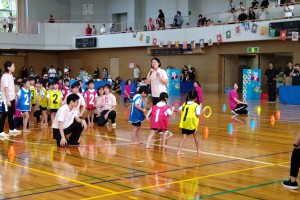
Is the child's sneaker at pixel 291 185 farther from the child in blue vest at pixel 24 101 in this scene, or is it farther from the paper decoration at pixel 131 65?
the paper decoration at pixel 131 65

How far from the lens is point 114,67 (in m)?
38.3

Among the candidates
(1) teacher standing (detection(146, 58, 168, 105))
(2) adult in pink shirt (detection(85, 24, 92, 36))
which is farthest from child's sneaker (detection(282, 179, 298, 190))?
(2) adult in pink shirt (detection(85, 24, 92, 36))

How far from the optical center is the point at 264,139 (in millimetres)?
10469

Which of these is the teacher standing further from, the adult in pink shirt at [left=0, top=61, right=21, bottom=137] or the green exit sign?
the green exit sign

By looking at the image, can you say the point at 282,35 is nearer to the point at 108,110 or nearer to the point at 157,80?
the point at 108,110

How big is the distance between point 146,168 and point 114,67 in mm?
31406

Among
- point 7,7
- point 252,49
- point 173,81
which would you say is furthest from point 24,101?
point 7,7

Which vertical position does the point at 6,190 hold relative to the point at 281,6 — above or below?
below

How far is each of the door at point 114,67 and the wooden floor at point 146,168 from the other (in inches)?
1048

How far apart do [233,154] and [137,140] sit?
2449mm

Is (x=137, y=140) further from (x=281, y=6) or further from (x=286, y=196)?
(x=281, y=6)

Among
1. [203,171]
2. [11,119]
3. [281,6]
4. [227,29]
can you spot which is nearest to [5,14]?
[227,29]

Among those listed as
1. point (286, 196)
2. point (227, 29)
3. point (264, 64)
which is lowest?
point (286, 196)

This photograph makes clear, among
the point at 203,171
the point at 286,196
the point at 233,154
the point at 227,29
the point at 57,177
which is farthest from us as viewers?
the point at 227,29
